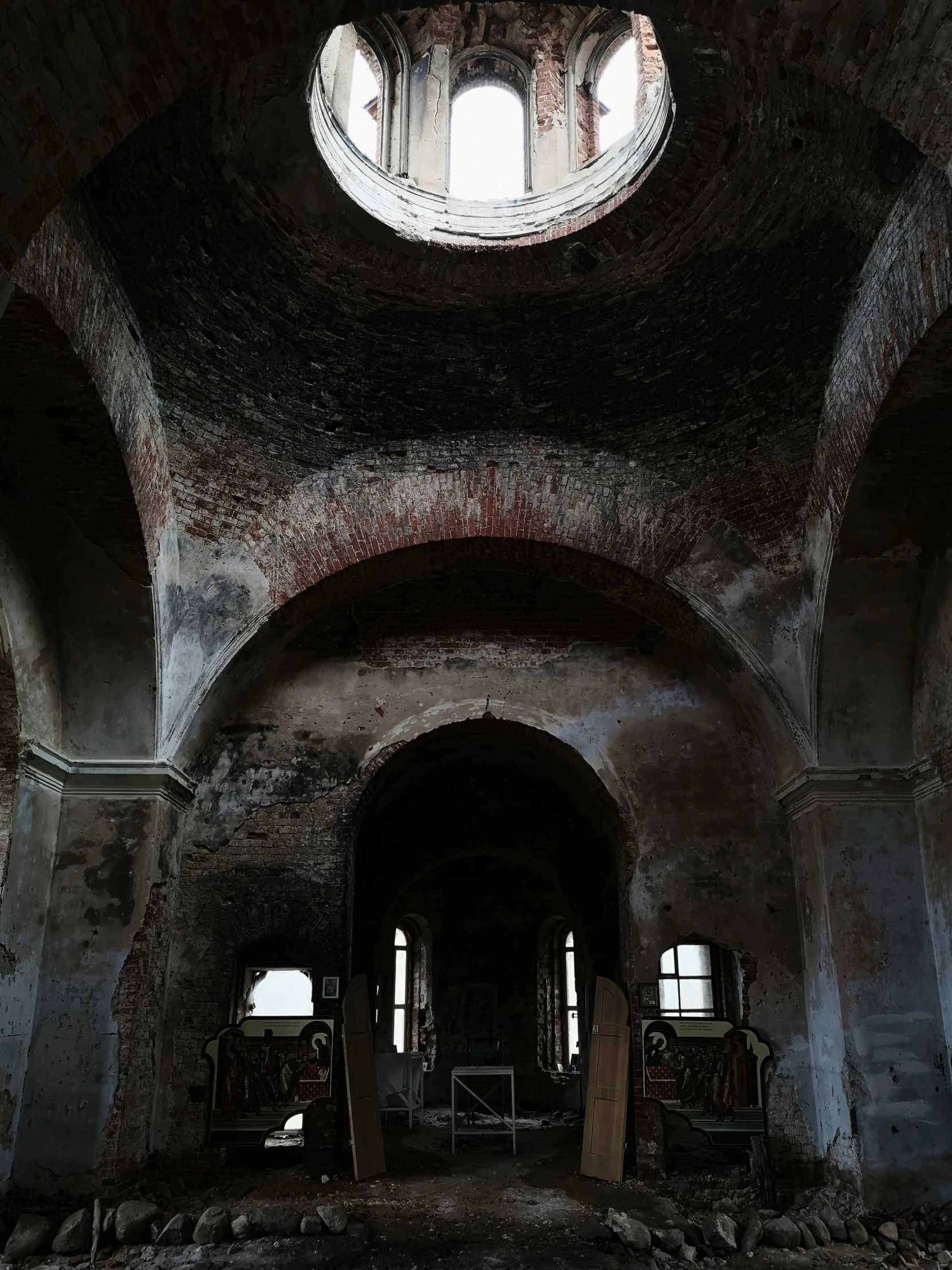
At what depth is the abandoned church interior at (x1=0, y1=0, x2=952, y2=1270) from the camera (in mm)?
6137

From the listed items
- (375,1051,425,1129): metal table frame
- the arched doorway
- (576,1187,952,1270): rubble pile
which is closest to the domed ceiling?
the arched doorway

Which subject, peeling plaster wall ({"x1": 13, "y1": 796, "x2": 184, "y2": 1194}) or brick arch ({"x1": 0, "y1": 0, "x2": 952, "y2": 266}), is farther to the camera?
peeling plaster wall ({"x1": 13, "y1": 796, "x2": 184, "y2": 1194})

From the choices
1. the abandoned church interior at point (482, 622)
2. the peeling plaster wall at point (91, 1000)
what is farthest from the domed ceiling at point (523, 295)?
the peeling plaster wall at point (91, 1000)

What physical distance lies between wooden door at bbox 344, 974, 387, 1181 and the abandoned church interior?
0.19 ft

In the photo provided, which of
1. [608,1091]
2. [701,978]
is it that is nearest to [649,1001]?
[608,1091]

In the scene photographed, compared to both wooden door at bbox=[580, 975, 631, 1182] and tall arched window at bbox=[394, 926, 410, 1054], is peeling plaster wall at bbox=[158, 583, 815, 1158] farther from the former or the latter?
tall arched window at bbox=[394, 926, 410, 1054]

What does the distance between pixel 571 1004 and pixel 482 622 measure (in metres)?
7.86

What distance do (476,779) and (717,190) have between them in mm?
6962

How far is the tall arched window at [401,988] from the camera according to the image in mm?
14477

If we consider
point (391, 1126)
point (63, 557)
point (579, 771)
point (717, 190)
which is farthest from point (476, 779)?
point (717, 190)

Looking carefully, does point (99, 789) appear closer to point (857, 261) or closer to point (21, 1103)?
point (21, 1103)

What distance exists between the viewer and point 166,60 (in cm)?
346

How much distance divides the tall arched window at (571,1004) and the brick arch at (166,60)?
39.4ft

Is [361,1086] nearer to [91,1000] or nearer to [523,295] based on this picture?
[91,1000]
